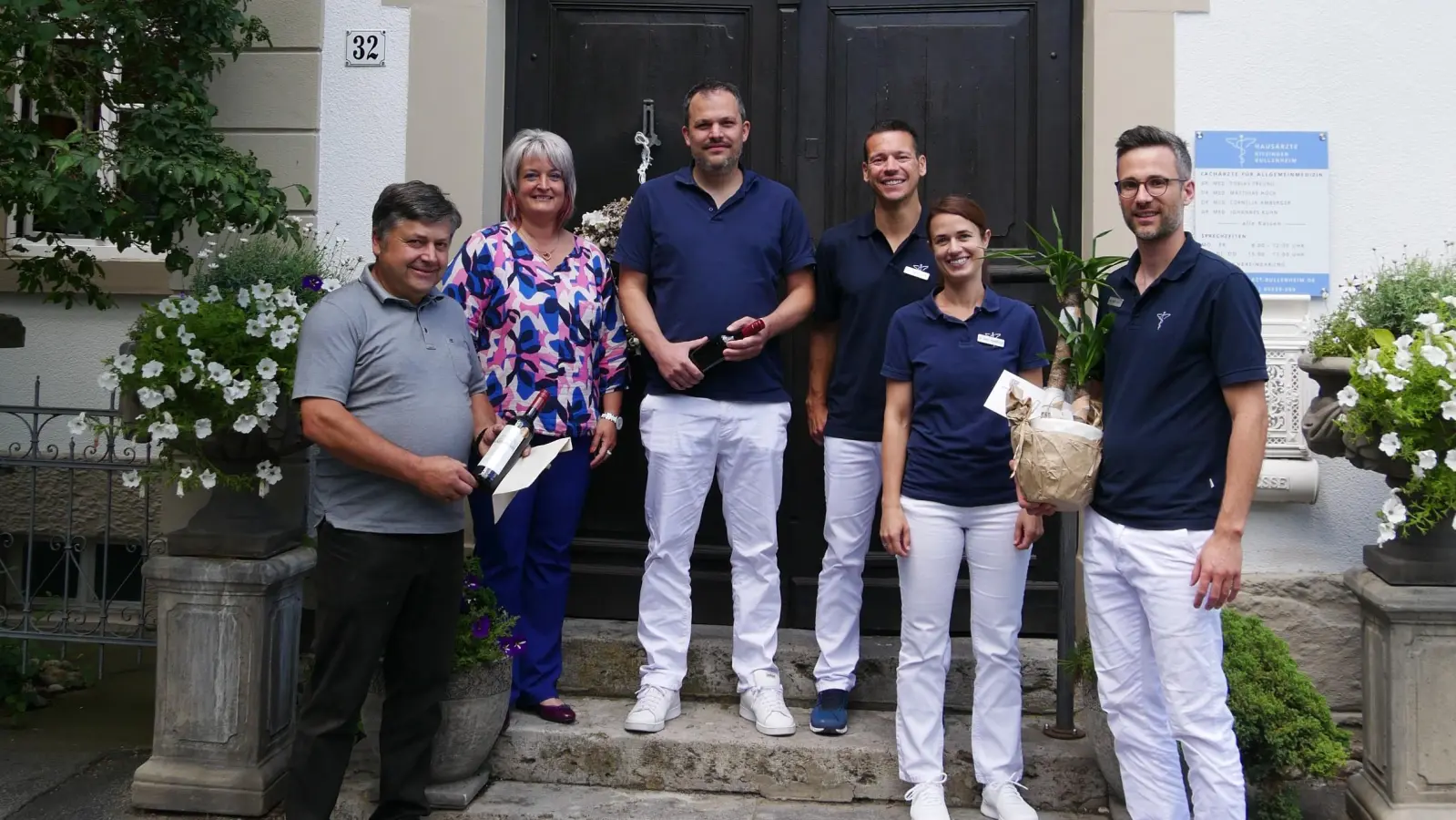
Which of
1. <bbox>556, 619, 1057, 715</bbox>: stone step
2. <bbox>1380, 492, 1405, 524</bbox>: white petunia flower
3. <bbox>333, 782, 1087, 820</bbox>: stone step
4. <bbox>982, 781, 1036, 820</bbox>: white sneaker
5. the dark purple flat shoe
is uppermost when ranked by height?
<bbox>1380, 492, 1405, 524</bbox>: white petunia flower

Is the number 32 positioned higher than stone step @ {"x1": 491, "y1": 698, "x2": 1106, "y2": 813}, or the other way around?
the number 32

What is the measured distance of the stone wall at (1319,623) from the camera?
439 centimetres

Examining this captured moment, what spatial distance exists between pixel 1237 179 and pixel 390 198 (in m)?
3.08

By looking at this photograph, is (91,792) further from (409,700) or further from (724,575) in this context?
(724,575)

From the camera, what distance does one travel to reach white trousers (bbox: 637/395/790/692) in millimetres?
4090

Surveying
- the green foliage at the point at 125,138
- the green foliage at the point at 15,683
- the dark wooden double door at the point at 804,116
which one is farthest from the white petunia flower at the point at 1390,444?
the green foliage at the point at 15,683

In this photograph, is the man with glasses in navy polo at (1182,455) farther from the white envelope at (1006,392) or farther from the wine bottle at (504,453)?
the wine bottle at (504,453)

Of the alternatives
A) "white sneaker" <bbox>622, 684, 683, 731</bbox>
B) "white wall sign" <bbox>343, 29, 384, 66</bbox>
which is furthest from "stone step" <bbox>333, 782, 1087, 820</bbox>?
"white wall sign" <bbox>343, 29, 384, 66</bbox>

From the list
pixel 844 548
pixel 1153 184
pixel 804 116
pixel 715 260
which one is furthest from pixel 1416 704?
pixel 804 116

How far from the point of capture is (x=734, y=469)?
414 cm

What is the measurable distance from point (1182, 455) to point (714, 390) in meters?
1.63

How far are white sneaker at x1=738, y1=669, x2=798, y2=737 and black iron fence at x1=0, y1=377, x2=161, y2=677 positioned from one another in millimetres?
2549

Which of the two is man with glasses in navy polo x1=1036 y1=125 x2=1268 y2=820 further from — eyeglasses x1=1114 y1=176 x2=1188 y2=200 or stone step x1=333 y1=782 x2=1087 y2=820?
stone step x1=333 y1=782 x2=1087 y2=820

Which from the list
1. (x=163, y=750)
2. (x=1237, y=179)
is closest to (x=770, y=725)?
(x=163, y=750)
